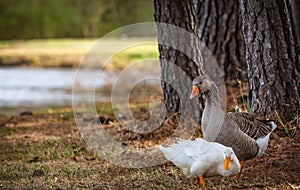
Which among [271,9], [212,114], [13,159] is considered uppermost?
[271,9]

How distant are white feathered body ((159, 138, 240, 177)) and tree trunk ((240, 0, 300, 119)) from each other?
1.78 meters

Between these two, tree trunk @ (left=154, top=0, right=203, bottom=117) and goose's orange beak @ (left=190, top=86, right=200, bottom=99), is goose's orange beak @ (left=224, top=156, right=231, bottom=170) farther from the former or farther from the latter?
tree trunk @ (left=154, top=0, right=203, bottom=117)

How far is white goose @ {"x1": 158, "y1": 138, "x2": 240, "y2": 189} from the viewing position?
489cm

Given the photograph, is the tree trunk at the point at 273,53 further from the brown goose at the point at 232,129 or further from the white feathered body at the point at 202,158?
the white feathered body at the point at 202,158

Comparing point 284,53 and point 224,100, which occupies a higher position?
point 284,53

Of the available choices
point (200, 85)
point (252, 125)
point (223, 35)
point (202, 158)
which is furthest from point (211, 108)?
point (223, 35)

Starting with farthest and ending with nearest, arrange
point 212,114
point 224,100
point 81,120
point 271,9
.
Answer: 1. point 81,120
2. point 224,100
3. point 271,9
4. point 212,114

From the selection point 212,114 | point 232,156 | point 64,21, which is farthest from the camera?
point 64,21

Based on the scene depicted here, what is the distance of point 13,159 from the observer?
22.4 ft

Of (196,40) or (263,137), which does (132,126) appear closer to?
(196,40)

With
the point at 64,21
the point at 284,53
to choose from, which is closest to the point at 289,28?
the point at 284,53

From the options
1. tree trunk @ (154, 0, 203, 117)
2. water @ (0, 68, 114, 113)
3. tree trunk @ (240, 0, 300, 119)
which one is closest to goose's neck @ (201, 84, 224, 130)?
tree trunk @ (240, 0, 300, 119)

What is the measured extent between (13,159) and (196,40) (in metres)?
2.66

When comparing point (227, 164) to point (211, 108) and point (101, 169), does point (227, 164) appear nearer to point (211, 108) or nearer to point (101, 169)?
point (211, 108)
